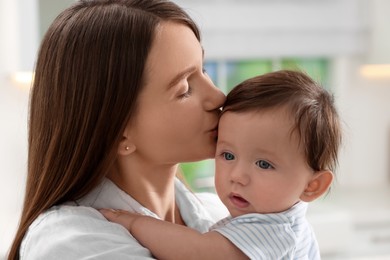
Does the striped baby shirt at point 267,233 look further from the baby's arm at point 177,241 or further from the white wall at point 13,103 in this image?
the white wall at point 13,103

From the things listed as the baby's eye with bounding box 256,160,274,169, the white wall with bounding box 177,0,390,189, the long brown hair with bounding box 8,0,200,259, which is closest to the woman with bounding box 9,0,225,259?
the long brown hair with bounding box 8,0,200,259

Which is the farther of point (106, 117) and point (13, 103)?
point (13, 103)

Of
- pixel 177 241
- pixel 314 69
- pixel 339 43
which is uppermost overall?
pixel 177 241

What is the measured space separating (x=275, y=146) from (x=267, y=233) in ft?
0.49

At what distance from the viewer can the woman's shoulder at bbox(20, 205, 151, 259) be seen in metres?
1.14

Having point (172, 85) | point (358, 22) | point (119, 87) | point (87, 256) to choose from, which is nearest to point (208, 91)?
point (172, 85)

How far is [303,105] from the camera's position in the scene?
126 centimetres

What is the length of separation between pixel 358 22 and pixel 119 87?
288cm

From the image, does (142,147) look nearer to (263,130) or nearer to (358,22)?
(263,130)

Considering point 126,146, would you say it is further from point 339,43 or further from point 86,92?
point 339,43

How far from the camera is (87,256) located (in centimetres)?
114

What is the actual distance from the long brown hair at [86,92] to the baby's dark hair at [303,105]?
194 millimetres

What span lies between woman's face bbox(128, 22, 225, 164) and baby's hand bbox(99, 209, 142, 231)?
0.12 meters

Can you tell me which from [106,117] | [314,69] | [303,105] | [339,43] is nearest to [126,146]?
[106,117]
